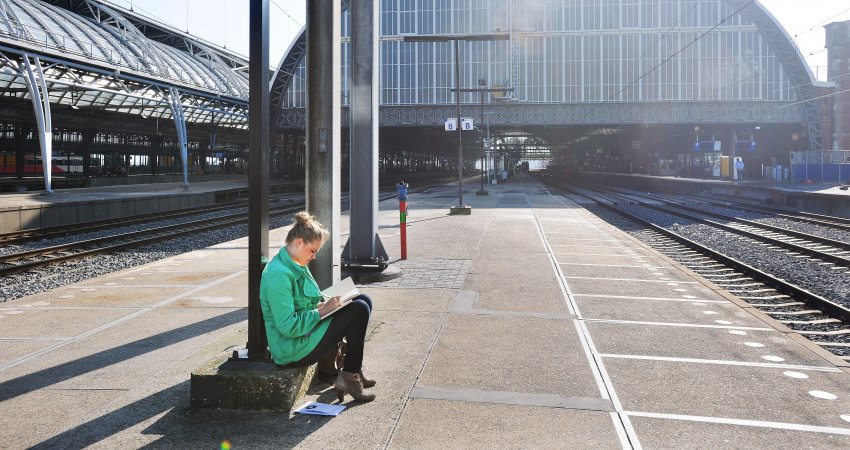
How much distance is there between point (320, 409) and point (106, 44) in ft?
149

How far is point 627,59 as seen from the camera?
174 ft

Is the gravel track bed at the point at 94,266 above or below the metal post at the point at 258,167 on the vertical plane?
below

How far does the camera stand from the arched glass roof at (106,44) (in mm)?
33644

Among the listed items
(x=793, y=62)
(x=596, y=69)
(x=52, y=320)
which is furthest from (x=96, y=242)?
(x=793, y=62)

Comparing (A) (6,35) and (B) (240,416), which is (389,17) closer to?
(A) (6,35)

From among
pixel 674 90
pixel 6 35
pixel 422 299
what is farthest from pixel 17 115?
pixel 674 90

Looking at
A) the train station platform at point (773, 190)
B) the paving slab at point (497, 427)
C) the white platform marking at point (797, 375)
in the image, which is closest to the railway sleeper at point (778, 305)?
the white platform marking at point (797, 375)

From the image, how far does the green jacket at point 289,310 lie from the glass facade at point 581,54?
48.7m

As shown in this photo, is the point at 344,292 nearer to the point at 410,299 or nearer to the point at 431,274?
the point at 410,299

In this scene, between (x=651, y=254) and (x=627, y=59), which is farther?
(x=627, y=59)

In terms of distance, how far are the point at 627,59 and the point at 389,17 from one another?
2020 centimetres

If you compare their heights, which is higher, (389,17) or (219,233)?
(389,17)

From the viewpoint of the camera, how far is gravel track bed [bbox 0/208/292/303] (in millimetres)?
10422

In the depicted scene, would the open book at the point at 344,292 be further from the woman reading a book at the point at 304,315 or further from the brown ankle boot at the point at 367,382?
the brown ankle boot at the point at 367,382
